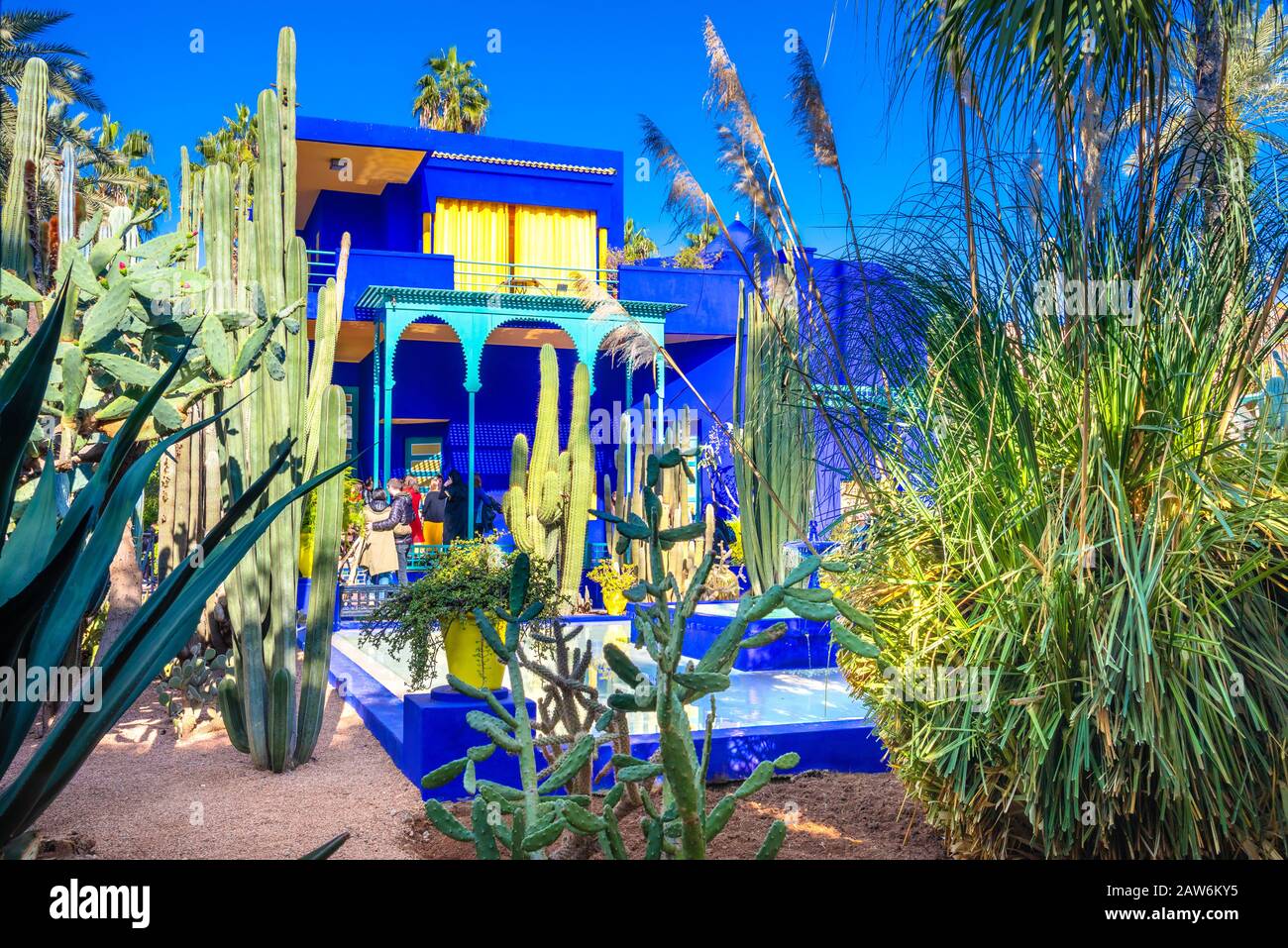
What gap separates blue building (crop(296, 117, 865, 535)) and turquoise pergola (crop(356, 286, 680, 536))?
3cm

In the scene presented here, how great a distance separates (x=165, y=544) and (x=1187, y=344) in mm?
6401

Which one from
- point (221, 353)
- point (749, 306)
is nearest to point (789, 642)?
point (749, 306)

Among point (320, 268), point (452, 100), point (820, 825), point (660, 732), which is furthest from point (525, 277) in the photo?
point (660, 732)

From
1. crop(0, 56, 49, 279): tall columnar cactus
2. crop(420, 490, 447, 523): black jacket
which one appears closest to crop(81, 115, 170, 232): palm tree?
crop(420, 490, 447, 523): black jacket

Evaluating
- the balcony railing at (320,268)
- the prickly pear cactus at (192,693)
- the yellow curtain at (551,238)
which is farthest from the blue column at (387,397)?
the prickly pear cactus at (192,693)

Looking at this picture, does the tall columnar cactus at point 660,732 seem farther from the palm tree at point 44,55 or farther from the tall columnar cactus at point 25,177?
the palm tree at point 44,55

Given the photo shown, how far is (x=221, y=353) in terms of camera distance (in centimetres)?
395

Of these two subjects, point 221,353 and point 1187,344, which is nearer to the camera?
point 1187,344

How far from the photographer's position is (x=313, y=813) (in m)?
4.43

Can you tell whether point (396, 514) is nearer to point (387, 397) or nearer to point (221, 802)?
point (387, 397)

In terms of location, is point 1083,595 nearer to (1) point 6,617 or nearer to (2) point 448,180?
(1) point 6,617

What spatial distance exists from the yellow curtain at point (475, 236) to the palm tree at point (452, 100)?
10.6 metres

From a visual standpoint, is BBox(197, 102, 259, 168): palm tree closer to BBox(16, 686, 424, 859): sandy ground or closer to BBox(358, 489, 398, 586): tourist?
BBox(358, 489, 398, 586): tourist
